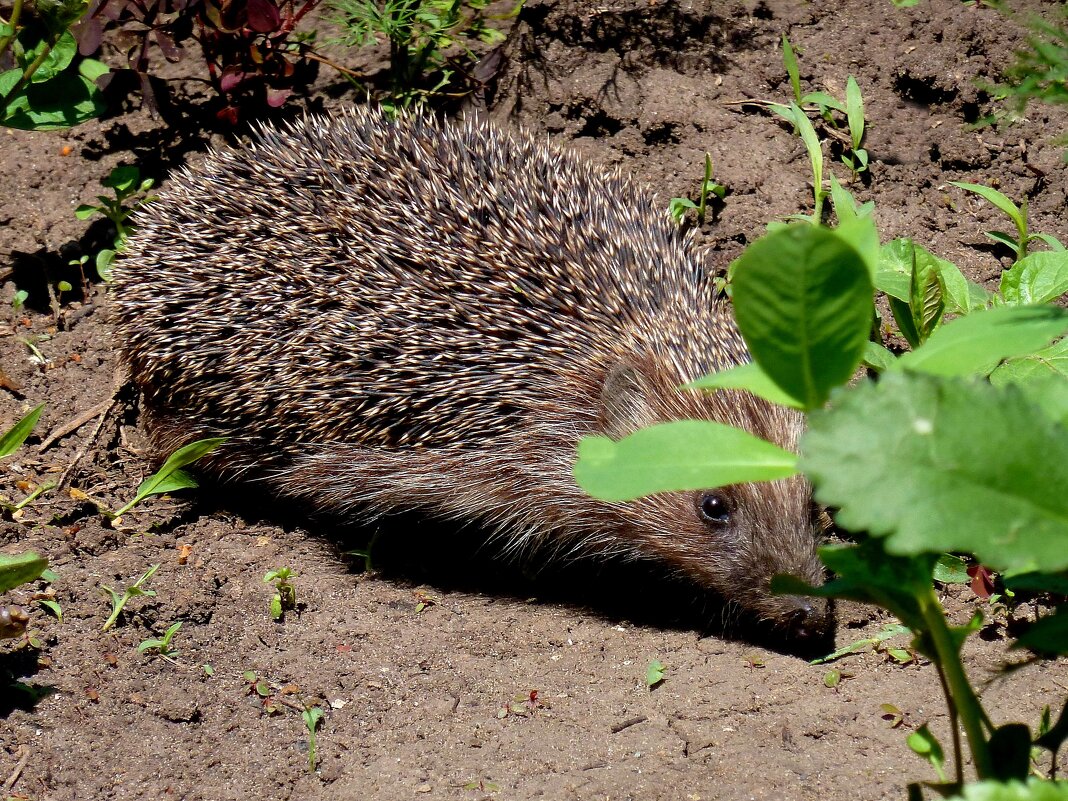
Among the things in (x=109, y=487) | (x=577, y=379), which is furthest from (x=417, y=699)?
(x=109, y=487)

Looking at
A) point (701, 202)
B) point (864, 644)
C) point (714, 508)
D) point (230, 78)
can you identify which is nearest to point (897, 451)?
point (864, 644)

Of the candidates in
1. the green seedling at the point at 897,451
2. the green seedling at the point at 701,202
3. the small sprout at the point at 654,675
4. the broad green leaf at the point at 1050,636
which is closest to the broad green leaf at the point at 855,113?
the green seedling at the point at 701,202

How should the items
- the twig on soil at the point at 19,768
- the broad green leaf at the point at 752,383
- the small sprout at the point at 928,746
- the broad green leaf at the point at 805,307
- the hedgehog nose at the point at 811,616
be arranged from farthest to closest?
the hedgehog nose at the point at 811,616 → the twig on soil at the point at 19,768 → the small sprout at the point at 928,746 → the broad green leaf at the point at 752,383 → the broad green leaf at the point at 805,307

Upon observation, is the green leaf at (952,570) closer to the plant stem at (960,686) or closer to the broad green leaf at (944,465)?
the plant stem at (960,686)

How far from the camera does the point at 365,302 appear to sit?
5082 millimetres

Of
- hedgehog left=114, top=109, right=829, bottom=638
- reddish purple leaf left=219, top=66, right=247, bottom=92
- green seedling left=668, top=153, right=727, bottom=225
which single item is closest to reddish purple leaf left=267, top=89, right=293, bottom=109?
reddish purple leaf left=219, top=66, right=247, bottom=92

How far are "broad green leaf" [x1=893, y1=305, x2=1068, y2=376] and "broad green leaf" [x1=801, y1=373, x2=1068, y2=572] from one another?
15cm

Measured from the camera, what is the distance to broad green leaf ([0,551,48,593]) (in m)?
3.89

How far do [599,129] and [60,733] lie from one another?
4.55m

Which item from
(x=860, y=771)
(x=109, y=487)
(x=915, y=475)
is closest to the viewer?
(x=915, y=475)

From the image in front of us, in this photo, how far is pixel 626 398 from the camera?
507 cm

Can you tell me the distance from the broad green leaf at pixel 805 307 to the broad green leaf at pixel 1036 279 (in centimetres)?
342

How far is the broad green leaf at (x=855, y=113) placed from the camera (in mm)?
6051

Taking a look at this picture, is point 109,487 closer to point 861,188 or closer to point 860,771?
Answer: point 860,771
